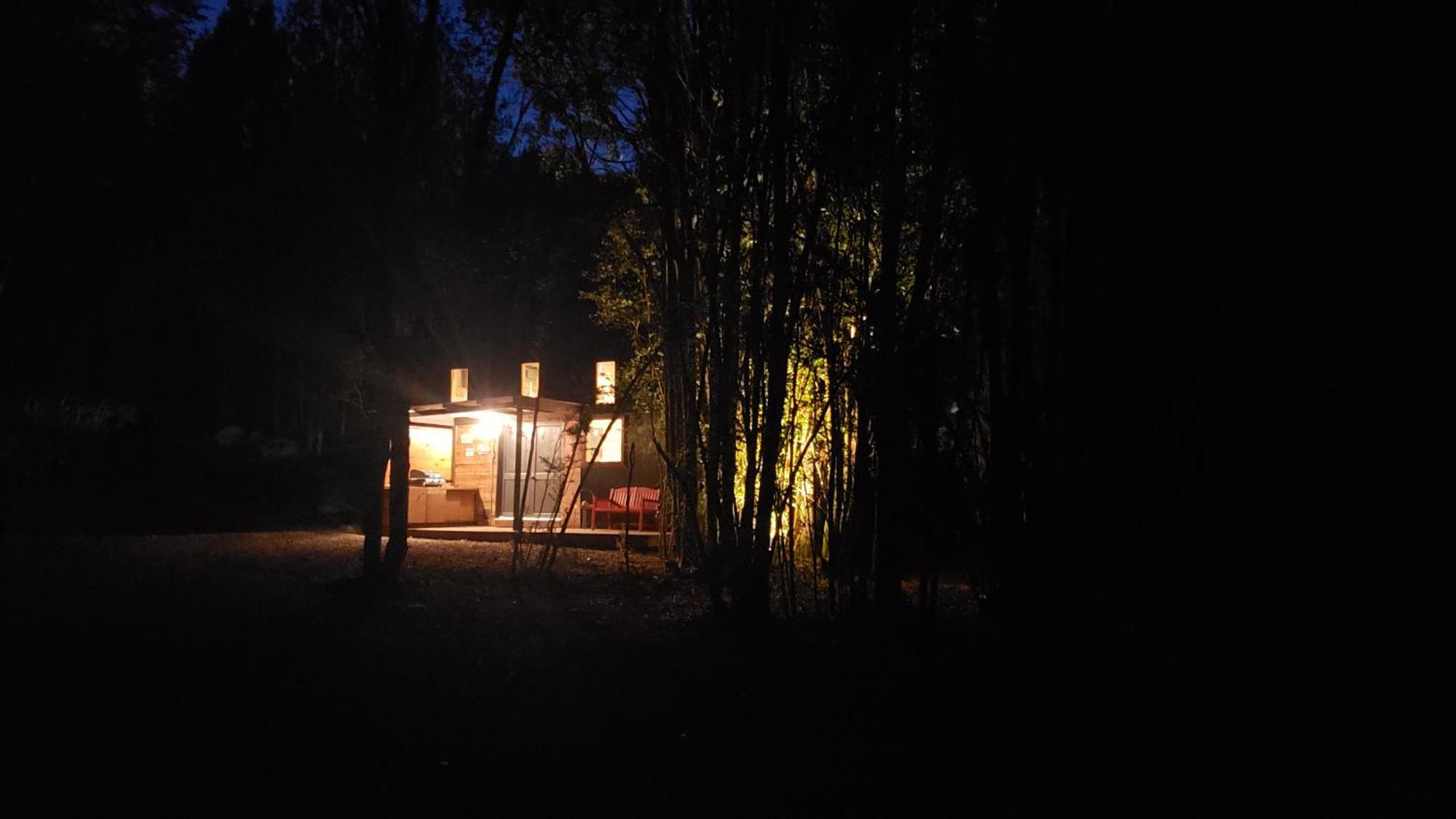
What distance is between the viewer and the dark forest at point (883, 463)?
3.22m

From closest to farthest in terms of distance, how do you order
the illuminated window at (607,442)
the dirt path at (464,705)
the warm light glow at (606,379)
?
the dirt path at (464,705) → the warm light glow at (606,379) → the illuminated window at (607,442)

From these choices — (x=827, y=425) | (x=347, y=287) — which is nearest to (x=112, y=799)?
(x=827, y=425)

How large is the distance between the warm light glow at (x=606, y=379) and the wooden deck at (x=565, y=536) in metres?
1.68

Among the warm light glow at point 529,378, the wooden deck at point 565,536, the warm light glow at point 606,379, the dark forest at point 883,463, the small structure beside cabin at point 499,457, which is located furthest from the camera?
the small structure beside cabin at point 499,457

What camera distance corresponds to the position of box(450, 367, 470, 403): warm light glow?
544 inches

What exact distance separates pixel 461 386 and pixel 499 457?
1.26 metres

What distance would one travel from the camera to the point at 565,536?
454 inches

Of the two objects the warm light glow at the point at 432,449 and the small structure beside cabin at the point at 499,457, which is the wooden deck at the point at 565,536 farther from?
the warm light glow at the point at 432,449

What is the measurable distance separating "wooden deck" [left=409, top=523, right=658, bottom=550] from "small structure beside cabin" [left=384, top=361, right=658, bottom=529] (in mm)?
514

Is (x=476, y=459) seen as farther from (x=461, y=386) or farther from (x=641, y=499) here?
(x=641, y=499)

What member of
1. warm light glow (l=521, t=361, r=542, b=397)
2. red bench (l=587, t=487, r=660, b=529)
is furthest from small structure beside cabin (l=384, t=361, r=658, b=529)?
red bench (l=587, t=487, r=660, b=529)

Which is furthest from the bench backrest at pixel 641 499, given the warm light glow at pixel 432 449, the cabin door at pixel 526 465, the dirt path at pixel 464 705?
the dirt path at pixel 464 705

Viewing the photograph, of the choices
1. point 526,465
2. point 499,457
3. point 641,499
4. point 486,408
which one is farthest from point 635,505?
point 499,457

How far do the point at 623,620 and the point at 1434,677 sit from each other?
14.3ft
